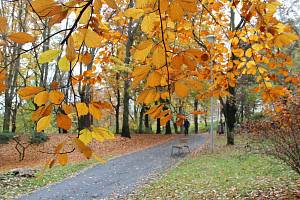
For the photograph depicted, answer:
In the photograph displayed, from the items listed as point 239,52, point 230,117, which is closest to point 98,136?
point 239,52

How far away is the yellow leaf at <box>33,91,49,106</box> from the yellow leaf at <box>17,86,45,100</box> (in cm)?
1

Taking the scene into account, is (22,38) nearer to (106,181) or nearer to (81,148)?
(81,148)

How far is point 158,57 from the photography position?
3.02 ft

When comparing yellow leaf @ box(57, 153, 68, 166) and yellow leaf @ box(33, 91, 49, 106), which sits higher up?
yellow leaf @ box(33, 91, 49, 106)

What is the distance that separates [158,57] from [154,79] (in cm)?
6

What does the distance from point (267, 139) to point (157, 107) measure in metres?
6.36

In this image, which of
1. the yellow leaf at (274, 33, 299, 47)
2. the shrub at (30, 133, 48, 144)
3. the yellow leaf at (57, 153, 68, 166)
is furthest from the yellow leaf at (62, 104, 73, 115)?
the shrub at (30, 133, 48, 144)

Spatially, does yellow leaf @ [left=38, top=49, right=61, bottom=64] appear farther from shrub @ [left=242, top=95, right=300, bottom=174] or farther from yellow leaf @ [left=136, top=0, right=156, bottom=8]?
shrub @ [left=242, top=95, right=300, bottom=174]

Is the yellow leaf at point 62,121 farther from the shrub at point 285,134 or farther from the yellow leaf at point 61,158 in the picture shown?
the shrub at point 285,134

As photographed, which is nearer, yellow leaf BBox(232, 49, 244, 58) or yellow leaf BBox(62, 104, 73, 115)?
yellow leaf BBox(62, 104, 73, 115)

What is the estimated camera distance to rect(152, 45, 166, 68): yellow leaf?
3.01 feet

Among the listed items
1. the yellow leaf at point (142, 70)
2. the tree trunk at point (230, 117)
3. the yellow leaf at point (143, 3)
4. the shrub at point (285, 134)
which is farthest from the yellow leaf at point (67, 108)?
the tree trunk at point (230, 117)

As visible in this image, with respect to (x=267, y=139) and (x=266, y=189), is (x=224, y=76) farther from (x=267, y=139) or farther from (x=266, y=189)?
(x=266, y=189)

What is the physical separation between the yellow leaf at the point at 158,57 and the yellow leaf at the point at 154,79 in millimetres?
28
